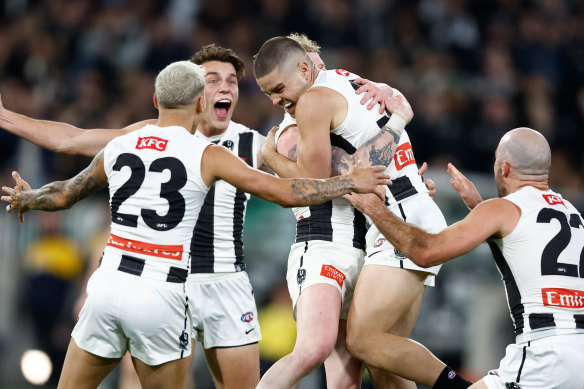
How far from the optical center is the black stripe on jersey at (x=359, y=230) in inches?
239

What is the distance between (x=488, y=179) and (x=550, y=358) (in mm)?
6523

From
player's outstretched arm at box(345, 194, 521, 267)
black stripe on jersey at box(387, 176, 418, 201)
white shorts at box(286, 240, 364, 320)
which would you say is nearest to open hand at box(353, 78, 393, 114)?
black stripe on jersey at box(387, 176, 418, 201)

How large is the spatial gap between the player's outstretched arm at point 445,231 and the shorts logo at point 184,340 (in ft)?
4.56

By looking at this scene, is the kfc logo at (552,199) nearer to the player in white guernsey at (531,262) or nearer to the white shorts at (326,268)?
the player in white guernsey at (531,262)

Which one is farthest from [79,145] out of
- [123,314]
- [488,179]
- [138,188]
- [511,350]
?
[488,179]

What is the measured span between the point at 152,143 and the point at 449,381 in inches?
101

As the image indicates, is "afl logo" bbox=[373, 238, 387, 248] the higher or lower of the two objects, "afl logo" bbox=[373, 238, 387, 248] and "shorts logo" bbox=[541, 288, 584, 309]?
the higher

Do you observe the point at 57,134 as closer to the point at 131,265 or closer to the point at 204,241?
the point at 204,241

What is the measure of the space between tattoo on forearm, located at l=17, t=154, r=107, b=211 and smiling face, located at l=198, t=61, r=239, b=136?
138 centimetres

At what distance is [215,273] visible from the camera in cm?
632

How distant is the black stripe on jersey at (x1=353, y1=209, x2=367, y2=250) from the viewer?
6.07 meters

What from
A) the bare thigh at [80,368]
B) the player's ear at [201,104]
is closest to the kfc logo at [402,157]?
the player's ear at [201,104]

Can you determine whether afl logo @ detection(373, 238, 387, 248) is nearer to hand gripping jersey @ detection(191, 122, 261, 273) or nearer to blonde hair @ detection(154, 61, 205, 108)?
hand gripping jersey @ detection(191, 122, 261, 273)

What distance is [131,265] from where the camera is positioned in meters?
5.03
